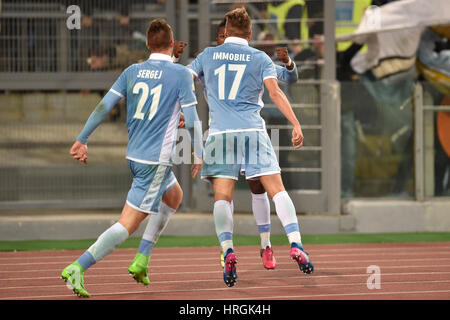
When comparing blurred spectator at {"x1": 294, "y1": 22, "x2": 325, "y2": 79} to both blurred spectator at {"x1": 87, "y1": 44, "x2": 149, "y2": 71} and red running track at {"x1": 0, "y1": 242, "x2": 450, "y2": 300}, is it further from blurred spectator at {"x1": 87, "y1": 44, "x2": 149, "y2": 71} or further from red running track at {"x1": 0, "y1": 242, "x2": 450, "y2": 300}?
red running track at {"x1": 0, "y1": 242, "x2": 450, "y2": 300}

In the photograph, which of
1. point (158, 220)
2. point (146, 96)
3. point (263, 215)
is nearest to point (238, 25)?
point (146, 96)

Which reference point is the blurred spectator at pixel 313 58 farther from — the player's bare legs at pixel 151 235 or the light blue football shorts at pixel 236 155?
the player's bare legs at pixel 151 235

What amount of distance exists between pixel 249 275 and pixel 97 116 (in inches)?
92.6

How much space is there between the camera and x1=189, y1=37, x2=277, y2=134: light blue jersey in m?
7.94

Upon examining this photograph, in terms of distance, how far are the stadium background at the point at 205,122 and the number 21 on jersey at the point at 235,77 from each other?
543cm

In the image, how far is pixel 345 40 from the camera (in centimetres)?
1606

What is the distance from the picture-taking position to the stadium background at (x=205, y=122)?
532 inches

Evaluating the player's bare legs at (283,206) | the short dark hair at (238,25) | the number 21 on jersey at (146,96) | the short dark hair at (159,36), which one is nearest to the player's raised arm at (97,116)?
the number 21 on jersey at (146,96)

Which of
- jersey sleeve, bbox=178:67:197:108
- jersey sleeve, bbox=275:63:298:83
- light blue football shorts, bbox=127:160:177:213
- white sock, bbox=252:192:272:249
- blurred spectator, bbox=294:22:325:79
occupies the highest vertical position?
blurred spectator, bbox=294:22:325:79

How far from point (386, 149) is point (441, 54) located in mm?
2426

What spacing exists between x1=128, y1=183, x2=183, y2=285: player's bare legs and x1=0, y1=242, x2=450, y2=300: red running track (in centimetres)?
19

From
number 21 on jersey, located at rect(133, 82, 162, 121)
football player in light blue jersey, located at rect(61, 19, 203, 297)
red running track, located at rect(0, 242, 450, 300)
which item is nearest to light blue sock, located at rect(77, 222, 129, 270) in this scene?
football player in light blue jersey, located at rect(61, 19, 203, 297)
